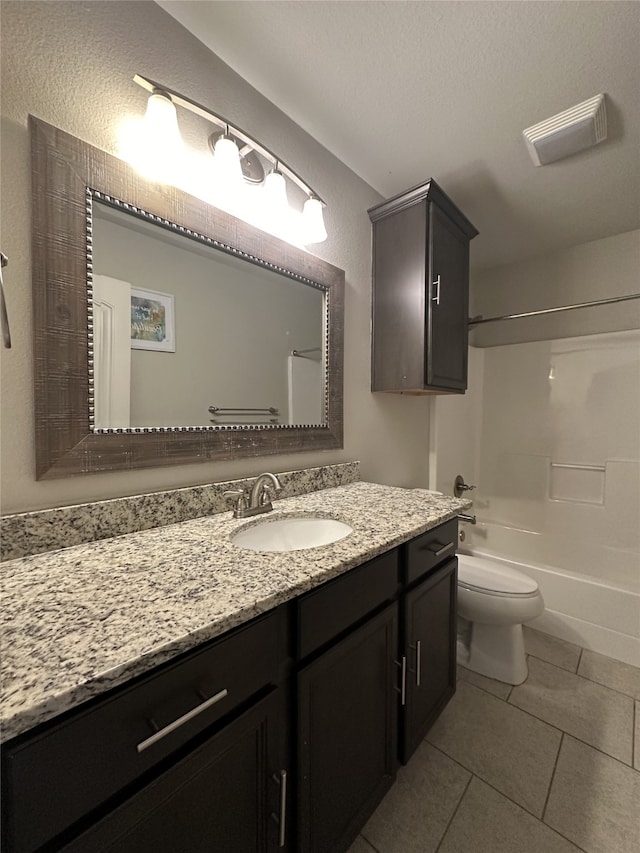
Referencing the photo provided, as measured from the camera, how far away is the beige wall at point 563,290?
202cm

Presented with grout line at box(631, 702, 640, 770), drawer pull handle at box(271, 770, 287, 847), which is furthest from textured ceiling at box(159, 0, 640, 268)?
grout line at box(631, 702, 640, 770)

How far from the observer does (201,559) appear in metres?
0.73

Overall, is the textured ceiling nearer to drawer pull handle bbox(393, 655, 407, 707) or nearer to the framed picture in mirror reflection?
the framed picture in mirror reflection

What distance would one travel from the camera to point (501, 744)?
1.24 metres

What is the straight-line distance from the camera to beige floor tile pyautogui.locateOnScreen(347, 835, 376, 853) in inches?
36.9

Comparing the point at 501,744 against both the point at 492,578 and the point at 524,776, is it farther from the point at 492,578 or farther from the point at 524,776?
the point at 492,578

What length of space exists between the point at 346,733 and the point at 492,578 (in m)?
1.12

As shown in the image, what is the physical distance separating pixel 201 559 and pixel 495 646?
157 centimetres

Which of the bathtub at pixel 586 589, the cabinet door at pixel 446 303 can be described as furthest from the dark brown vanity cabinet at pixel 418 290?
the bathtub at pixel 586 589

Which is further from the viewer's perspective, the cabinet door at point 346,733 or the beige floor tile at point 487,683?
the beige floor tile at point 487,683

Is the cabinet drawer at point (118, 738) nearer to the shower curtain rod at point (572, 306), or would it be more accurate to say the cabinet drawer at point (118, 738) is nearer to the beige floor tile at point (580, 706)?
the beige floor tile at point (580, 706)

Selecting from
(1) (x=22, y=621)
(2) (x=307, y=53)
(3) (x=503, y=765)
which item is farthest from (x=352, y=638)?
(2) (x=307, y=53)

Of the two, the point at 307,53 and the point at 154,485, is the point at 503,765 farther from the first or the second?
the point at 307,53

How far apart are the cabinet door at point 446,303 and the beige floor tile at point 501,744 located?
138 cm
